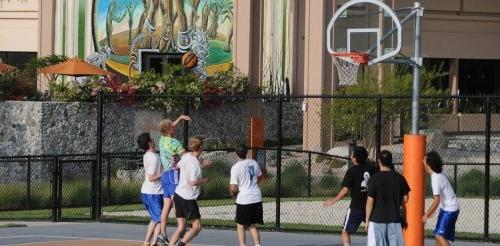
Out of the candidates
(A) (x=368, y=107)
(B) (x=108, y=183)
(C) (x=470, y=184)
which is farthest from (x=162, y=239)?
(A) (x=368, y=107)

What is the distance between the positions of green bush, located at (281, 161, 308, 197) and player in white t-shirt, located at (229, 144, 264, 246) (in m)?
11.3

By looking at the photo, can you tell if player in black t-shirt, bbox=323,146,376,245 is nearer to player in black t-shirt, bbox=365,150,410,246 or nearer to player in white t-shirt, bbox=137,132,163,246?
player in black t-shirt, bbox=365,150,410,246

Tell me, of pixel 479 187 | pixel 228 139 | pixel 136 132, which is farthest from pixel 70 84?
pixel 479 187

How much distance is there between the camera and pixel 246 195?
17.5 meters

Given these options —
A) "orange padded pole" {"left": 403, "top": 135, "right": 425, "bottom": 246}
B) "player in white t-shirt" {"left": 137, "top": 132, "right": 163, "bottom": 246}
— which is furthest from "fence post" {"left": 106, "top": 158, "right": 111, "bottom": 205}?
"orange padded pole" {"left": 403, "top": 135, "right": 425, "bottom": 246}

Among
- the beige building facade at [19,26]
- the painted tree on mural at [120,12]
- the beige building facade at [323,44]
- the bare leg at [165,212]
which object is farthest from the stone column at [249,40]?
the bare leg at [165,212]

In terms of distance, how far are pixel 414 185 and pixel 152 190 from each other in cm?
437

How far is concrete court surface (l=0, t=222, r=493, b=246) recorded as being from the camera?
64.8 ft

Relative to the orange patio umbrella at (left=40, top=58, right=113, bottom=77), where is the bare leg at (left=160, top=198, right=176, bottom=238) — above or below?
below

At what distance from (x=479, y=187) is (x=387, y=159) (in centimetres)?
1462

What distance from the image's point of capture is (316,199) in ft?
92.6

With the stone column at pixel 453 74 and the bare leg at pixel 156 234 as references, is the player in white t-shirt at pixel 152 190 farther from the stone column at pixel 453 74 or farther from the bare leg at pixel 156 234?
the stone column at pixel 453 74

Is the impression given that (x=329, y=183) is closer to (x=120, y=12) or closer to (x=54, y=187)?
(x=54, y=187)

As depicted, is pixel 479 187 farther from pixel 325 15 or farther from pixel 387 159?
pixel 387 159
